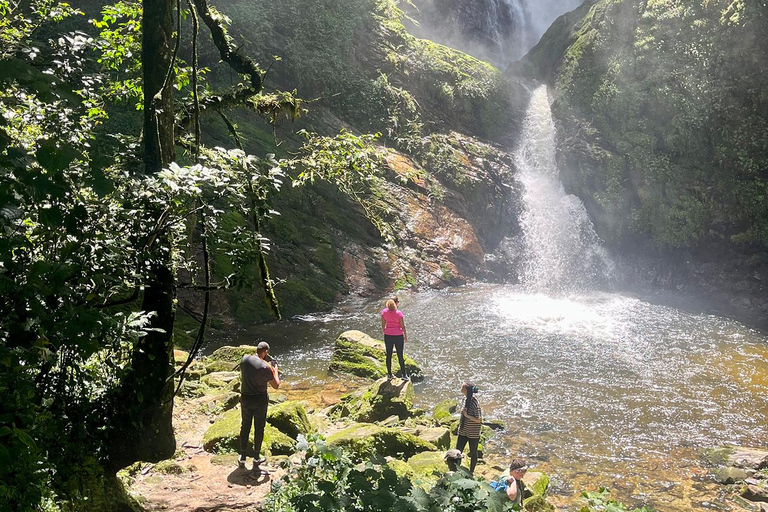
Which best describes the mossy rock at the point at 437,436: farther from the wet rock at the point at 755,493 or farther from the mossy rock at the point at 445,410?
the wet rock at the point at 755,493

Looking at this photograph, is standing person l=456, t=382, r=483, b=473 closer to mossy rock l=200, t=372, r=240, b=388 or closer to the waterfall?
mossy rock l=200, t=372, r=240, b=388

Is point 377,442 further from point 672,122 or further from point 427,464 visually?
point 672,122

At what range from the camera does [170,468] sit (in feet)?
22.5

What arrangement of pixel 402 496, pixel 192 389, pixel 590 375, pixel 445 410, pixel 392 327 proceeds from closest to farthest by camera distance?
pixel 402 496, pixel 192 389, pixel 445 410, pixel 392 327, pixel 590 375

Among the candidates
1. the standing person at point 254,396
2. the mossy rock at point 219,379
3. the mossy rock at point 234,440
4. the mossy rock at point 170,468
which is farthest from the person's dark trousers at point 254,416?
the mossy rock at point 219,379

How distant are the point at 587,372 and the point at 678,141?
16882mm

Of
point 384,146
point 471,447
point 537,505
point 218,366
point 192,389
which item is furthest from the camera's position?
point 384,146

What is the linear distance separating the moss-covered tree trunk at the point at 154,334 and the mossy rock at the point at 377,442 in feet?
10.7

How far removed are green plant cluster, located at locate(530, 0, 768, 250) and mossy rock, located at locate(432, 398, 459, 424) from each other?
19087 mm

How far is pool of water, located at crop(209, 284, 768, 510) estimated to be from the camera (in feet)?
32.7

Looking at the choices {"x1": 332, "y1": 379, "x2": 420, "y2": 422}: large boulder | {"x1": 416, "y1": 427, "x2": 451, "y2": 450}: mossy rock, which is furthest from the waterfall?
{"x1": 416, "y1": 427, "x2": 451, "y2": 450}: mossy rock

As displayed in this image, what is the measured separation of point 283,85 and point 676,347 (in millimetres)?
22057

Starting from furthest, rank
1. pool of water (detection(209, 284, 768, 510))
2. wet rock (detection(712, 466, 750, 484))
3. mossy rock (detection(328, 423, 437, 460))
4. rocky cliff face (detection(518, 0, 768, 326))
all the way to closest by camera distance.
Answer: rocky cliff face (detection(518, 0, 768, 326))
pool of water (detection(209, 284, 768, 510))
wet rock (detection(712, 466, 750, 484))
mossy rock (detection(328, 423, 437, 460))

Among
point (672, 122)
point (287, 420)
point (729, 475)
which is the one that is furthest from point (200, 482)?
point (672, 122)
